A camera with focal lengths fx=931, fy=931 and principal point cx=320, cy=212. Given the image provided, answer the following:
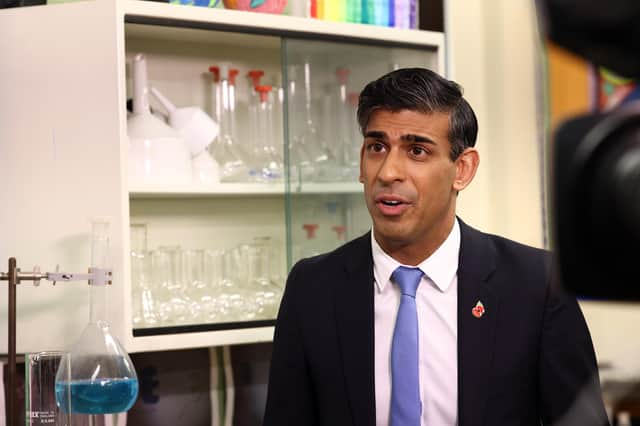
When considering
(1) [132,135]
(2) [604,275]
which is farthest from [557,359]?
(2) [604,275]

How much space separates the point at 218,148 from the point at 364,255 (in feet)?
2.10

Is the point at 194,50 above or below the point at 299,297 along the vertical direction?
above

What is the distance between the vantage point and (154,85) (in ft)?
8.02

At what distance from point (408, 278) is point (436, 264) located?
0.06m

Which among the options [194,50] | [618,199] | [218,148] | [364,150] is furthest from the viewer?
[194,50]

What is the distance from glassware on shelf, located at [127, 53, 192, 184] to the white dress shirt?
57 centimetres

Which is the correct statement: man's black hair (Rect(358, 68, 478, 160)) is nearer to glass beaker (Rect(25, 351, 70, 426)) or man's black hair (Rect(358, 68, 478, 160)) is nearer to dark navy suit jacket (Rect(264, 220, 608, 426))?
dark navy suit jacket (Rect(264, 220, 608, 426))

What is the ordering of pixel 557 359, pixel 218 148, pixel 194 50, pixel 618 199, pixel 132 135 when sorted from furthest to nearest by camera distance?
pixel 194 50
pixel 218 148
pixel 132 135
pixel 557 359
pixel 618 199

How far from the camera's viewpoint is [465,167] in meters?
1.89

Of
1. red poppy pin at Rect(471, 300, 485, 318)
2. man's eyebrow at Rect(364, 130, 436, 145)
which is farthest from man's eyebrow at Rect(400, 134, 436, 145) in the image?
red poppy pin at Rect(471, 300, 485, 318)

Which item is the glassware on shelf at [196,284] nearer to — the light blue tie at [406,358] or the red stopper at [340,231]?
the red stopper at [340,231]

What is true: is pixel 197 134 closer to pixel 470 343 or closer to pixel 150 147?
pixel 150 147

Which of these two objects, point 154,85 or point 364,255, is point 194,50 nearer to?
point 154,85

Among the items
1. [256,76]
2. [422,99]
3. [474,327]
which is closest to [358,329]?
[474,327]
